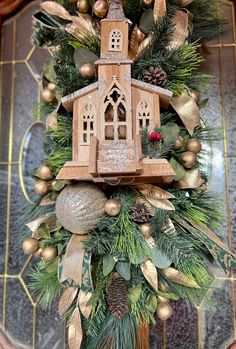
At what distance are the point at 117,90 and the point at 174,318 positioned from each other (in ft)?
1.70

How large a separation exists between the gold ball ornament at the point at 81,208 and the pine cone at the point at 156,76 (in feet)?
0.69

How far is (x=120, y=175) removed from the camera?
1.81 feet

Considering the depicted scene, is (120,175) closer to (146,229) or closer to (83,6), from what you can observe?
(146,229)

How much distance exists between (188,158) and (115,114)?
158 mm

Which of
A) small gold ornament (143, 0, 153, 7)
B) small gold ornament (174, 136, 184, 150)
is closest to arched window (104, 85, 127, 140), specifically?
small gold ornament (174, 136, 184, 150)

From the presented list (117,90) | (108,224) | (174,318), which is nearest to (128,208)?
(108,224)

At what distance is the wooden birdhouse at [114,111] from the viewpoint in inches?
21.9

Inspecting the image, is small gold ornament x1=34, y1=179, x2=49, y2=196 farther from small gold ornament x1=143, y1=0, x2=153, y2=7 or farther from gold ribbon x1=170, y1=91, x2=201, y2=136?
small gold ornament x1=143, y1=0, x2=153, y2=7

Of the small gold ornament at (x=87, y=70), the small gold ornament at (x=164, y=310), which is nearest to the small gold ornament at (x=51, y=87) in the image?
the small gold ornament at (x=87, y=70)

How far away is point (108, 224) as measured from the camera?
59 cm

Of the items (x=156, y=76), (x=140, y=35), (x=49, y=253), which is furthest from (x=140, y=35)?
(x=49, y=253)

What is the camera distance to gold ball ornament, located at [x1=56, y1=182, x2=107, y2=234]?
1.90 feet

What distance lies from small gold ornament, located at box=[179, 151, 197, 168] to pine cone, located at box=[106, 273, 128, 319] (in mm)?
230

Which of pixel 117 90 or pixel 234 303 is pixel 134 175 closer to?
pixel 117 90
